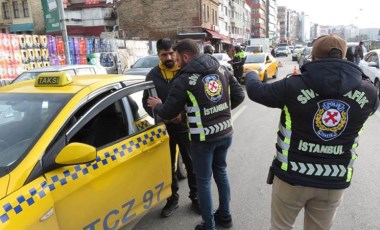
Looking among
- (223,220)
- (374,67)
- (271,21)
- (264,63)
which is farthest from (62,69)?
(271,21)

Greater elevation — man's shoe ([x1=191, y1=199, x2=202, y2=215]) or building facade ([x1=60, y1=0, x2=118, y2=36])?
building facade ([x1=60, y1=0, x2=118, y2=36])

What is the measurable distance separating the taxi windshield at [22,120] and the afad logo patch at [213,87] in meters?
1.11

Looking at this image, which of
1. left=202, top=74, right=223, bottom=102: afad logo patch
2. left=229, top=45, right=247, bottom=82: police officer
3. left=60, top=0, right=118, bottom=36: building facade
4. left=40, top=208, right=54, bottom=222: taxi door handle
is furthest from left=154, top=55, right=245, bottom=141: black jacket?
left=60, top=0, right=118, bottom=36: building facade

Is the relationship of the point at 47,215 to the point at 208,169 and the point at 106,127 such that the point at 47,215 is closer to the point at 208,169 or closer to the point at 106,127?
the point at 106,127

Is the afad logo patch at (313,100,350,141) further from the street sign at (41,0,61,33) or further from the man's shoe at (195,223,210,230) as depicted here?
the street sign at (41,0,61,33)

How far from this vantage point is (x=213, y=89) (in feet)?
9.99

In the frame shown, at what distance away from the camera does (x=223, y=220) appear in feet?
11.7

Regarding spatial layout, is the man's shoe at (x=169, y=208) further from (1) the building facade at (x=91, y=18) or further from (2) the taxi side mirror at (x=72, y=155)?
(1) the building facade at (x=91, y=18)

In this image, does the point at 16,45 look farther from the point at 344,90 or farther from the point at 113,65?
the point at 344,90

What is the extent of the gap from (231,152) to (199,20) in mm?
34512

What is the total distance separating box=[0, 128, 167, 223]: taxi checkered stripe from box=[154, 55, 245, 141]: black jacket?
0.35 metres

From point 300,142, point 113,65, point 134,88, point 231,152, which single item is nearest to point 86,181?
point 134,88

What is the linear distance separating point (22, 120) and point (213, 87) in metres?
1.55

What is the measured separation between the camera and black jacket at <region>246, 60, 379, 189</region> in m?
2.05
